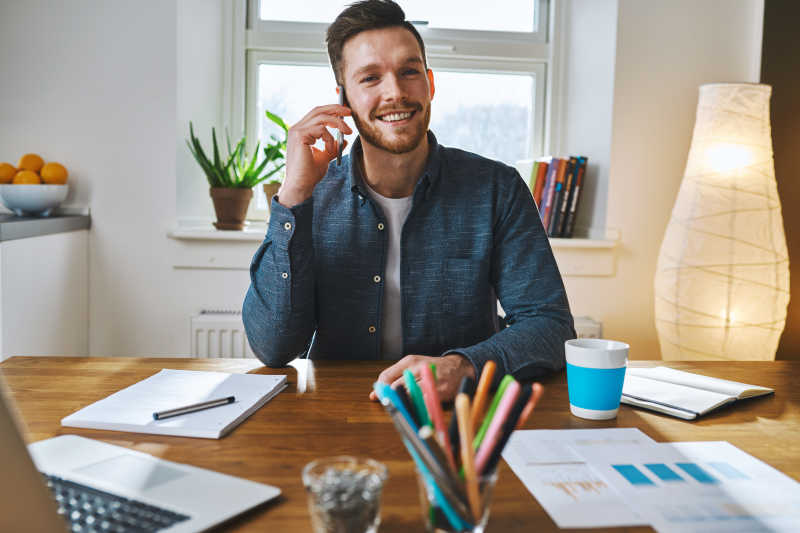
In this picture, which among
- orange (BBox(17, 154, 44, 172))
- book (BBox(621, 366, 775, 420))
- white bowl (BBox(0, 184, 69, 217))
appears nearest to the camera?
book (BBox(621, 366, 775, 420))

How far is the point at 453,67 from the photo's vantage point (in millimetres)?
2748

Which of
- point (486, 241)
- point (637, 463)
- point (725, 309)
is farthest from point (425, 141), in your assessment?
point (725, 309)

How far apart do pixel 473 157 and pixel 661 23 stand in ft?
4.27

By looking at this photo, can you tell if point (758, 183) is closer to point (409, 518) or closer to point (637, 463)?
point (637, 463)

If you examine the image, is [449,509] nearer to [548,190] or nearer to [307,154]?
[307,154]

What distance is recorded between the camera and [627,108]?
245 cm

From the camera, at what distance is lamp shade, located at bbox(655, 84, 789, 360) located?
85.4 inches

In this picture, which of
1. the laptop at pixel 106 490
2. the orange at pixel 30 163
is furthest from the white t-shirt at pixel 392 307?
the orange at pixel 30 163

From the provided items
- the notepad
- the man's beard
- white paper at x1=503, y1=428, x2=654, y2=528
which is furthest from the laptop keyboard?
the man's beard

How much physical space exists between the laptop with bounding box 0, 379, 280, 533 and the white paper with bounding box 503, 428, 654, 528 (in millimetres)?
270

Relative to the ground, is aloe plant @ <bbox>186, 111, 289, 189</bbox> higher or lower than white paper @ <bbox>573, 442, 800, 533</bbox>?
higher

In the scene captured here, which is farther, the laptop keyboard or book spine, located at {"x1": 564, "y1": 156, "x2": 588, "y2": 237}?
book spine, located at {"x1": 564, "y1": 156, "x2": 588, "y2": 237}

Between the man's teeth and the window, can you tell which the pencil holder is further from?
the window

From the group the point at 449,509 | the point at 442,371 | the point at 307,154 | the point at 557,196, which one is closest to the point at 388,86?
the point at 307,154
